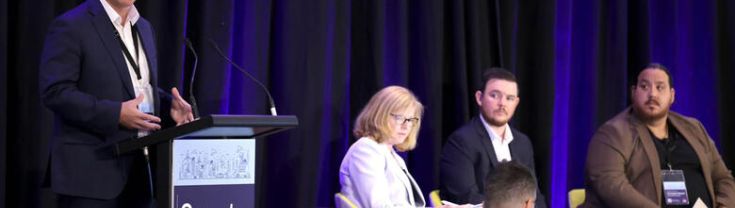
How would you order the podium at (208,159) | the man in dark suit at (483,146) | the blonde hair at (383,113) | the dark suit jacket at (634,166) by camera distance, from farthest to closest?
the dark suit jacket at (634,166)
the man in dark suit at (483,146)
the blonde hair at (383,113)
the podium at (208,159)

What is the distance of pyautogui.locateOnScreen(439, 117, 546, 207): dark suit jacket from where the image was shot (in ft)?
14.1

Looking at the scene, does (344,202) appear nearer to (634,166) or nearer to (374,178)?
(374,178)

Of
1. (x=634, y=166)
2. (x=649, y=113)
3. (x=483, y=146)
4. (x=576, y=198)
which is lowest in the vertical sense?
(x=576, y=198)

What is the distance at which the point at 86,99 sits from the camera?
8.61 feet

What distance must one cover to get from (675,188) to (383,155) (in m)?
1.68

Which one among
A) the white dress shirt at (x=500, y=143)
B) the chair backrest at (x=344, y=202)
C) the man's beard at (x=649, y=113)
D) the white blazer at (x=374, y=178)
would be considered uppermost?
the man's beard at (x=649, y=113)

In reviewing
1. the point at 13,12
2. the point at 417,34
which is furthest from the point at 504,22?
the point at 13,12

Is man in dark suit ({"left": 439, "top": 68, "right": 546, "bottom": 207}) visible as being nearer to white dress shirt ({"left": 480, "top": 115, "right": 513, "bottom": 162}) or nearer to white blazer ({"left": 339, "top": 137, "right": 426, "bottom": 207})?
white dress shirt ({"left": 480, "top": 115, "right": 513, "bottom": 162})

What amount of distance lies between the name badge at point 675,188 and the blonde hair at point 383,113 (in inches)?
55.8

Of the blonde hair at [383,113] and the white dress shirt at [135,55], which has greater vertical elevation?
the white dress shirt at [135,55]

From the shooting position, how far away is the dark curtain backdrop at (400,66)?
3801 mm

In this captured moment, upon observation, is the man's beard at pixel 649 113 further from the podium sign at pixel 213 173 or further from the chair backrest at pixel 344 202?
the podium sign at pixel 213 173

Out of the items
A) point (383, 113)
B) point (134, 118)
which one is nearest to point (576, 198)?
point (383, 113)

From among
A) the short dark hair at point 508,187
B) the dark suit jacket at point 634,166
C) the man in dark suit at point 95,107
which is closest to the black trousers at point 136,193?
the man in dark suit at point 95,107
